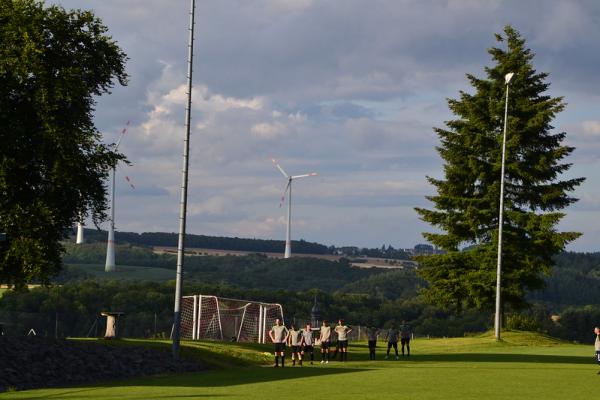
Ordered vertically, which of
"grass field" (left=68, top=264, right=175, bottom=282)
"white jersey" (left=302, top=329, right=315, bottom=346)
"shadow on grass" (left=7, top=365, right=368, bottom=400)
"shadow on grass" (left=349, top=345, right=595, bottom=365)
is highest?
"grass field" (left=68, top=264, right=175, bottom=282)

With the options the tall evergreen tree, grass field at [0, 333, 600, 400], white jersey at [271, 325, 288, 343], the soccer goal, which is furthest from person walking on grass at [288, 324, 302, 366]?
the tall evergreen tree

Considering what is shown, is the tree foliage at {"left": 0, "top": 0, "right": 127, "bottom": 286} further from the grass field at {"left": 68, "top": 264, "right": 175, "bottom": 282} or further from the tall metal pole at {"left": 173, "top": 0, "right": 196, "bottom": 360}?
the grass field at {"left": 68, "top": 264, "right": 175, "bottom": 282}

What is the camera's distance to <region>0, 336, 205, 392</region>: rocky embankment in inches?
1125

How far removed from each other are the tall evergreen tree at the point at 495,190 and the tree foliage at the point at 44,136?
27.4 metres

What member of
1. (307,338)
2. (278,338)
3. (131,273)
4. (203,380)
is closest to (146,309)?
(131,273)

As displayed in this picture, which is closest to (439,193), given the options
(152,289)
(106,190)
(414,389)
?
(106,190)

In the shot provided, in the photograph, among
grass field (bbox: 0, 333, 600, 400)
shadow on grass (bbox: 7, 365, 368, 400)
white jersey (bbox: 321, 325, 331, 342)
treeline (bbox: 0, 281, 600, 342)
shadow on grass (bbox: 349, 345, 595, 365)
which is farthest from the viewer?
treeline (bbox: 0, 281, 600, 342)

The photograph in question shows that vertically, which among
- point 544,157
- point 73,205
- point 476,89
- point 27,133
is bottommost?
point 73,205

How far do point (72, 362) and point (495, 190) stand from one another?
35.0 m

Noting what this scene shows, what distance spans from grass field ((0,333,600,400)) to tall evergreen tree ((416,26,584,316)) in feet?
51.3

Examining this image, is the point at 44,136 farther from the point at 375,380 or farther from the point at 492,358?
the point at 492,358

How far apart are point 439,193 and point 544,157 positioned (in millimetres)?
6899

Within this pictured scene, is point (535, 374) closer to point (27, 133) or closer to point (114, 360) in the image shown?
point (114, 360)

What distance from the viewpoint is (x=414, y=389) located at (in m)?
24.6
